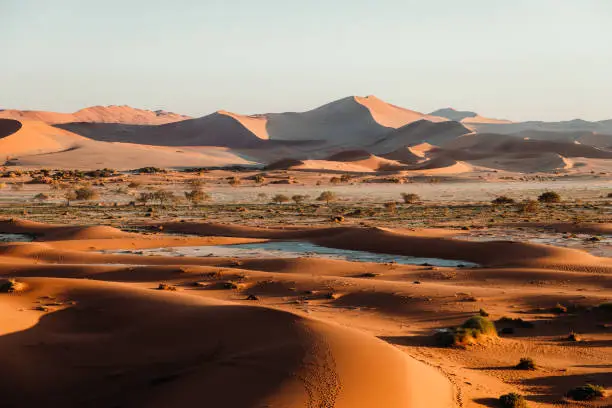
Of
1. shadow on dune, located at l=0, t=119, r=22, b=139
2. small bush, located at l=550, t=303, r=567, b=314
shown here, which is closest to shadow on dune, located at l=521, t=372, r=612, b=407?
small bush, located at l=550, t=303, r=567, b=314

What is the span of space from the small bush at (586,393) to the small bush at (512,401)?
1.00m

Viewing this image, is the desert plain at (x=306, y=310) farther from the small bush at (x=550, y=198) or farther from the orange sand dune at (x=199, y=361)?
the small bush at (x=550, y=198)

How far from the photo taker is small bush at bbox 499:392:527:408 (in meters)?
9.91

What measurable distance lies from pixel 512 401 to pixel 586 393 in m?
1.36

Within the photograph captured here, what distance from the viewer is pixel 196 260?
85.1ft

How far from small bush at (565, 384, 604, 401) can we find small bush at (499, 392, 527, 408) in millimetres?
1000

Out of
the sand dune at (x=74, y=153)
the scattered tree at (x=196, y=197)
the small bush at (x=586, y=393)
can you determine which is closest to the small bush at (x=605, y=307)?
the small bush at (x=586, y=393)

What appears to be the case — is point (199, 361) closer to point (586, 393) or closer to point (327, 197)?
point (586, 393)

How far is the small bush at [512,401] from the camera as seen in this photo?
9914 mm

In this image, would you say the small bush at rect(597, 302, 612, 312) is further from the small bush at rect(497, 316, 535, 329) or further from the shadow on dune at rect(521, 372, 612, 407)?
the shadow on dune at rect(521, 372, 612, 407)

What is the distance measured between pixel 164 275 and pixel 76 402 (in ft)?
38.6

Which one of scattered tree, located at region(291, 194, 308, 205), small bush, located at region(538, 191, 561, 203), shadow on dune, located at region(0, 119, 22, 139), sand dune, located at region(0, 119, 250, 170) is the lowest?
scattered tree, located at region(291, 194, 308, 205)

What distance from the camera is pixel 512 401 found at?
32.7 ft

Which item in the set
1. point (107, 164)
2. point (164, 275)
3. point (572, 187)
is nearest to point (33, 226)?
point (164, 275)
